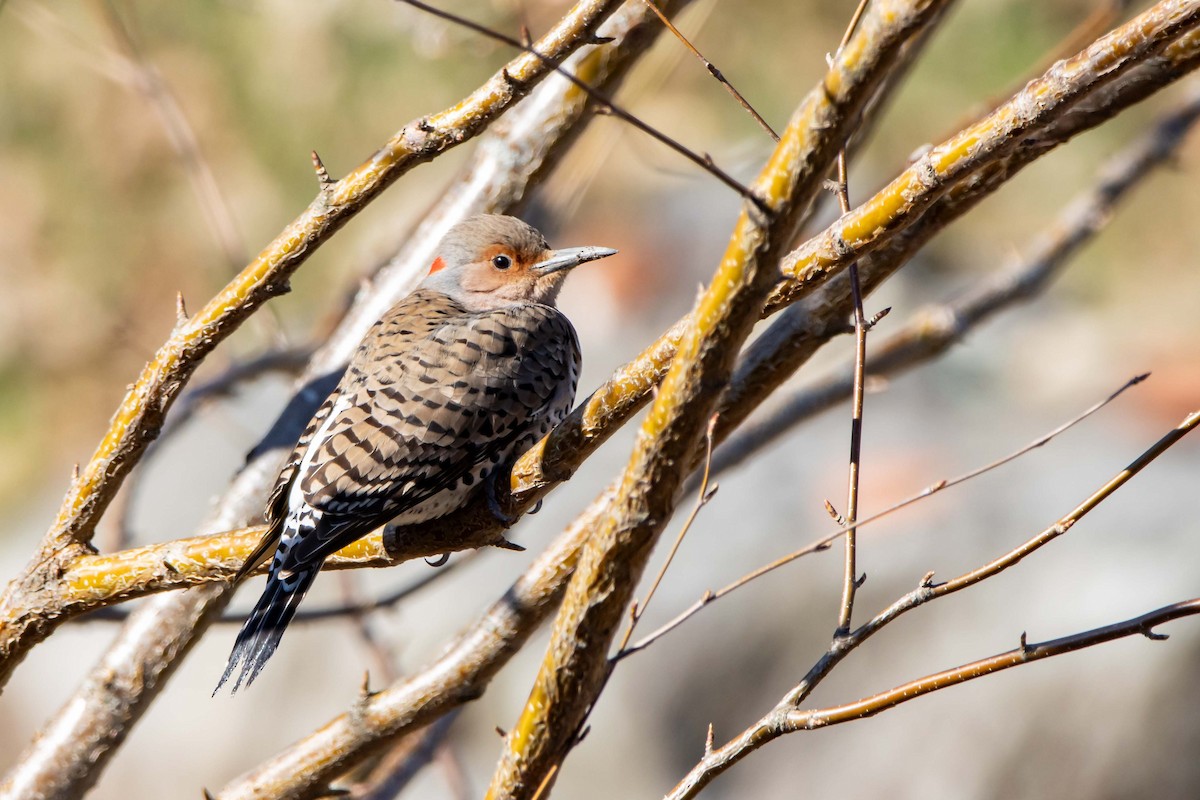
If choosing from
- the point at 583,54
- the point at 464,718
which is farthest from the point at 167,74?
the point at 583,54

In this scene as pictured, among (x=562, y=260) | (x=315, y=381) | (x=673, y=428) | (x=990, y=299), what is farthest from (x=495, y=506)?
(x=990, y=299)

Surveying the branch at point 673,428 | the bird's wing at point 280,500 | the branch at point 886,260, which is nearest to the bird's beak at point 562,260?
the bird's wing at point 280,500

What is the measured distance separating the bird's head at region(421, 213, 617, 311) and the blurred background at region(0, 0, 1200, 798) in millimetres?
357

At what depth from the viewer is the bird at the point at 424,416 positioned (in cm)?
292

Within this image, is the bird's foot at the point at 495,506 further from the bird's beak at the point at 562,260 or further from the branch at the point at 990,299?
the bird's beak at the point at 562,260

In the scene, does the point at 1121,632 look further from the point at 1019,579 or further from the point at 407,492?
the point at 1019,579

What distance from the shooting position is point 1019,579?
19.4 feet

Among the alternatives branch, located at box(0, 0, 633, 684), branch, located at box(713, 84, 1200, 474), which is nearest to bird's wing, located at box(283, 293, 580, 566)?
branch, located at box(0, 0, 633, 684)

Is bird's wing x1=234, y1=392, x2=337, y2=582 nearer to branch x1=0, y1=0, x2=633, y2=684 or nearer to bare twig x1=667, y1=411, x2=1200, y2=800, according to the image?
branch x1=0, y1=0, x2=633, y2=684

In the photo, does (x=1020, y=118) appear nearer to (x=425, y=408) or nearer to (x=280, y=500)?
(x=425, y=408)

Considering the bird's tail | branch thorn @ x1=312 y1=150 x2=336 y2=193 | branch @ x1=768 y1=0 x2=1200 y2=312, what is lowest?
branch @ x1=768 y1=0 x2=1200 y2=312

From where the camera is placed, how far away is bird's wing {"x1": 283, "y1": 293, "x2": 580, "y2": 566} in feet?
10.1

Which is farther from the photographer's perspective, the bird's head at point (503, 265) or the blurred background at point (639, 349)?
the blurred background at point (639, 349)

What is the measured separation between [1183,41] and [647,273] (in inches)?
256
